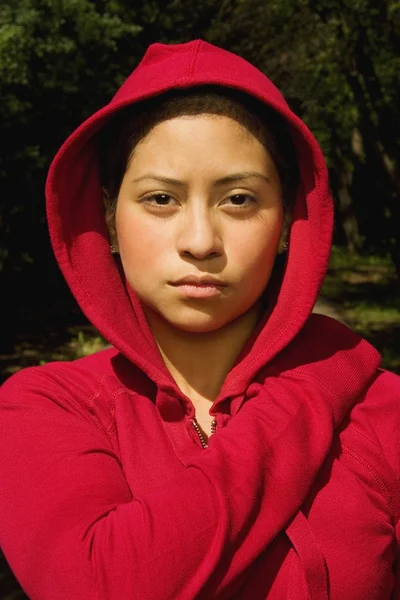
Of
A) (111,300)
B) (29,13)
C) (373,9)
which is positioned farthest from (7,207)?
(111,300)

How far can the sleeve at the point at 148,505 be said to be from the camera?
5.57 feet

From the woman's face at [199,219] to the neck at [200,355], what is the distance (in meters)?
0.10

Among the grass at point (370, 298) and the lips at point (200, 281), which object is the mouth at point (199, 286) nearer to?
the lips at point (200, 281)

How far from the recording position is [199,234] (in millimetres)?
1920

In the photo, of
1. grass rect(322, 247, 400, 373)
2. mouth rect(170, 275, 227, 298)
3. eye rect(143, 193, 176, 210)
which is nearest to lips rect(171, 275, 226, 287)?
mouth rect(170, 275, 227, 298)

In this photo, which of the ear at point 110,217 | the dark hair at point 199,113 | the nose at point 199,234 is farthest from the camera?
the ear at point 110,217

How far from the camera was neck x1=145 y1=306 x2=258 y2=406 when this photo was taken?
2.17m

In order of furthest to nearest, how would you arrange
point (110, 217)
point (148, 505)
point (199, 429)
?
point (110, 217), point (199, 429), point (148, 505)

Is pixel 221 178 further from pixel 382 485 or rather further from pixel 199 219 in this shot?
pixel 382 485

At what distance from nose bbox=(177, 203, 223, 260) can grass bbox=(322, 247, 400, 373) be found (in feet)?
22.6

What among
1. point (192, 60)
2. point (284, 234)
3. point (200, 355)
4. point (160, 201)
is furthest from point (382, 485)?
point (192, 60)

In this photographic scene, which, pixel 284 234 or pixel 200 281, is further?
pixel 284 234

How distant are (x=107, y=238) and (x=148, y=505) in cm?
79

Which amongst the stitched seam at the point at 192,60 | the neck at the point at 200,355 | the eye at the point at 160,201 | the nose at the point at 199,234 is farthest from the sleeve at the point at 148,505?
the stitched seam at the point at 192,60
